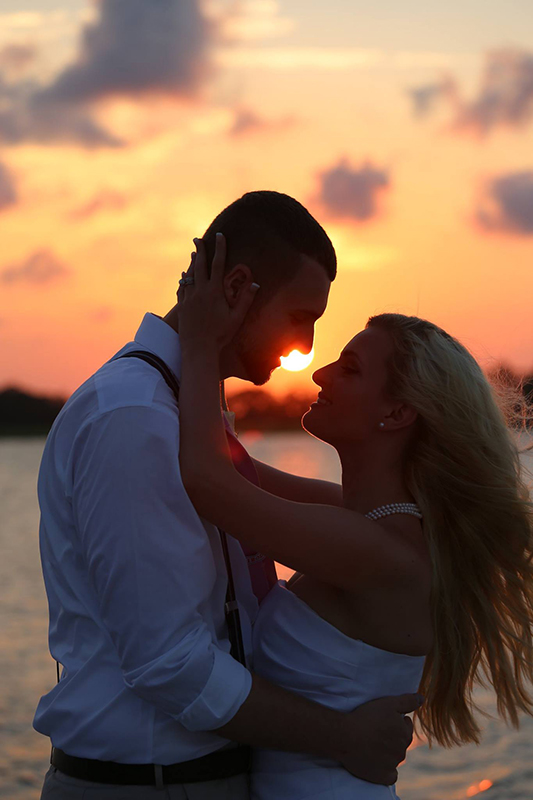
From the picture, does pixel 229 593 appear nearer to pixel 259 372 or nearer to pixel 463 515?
pixel 259 372

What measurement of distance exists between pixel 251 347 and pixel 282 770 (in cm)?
149

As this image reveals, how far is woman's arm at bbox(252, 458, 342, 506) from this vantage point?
402 cm

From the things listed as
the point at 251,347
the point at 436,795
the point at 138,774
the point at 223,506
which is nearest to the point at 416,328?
the point at 251,347

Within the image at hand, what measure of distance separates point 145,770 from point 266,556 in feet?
2.72

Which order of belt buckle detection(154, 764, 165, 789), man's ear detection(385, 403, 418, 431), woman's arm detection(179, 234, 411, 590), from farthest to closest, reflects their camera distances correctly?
man's ear detection(385, 403, 418, 431), woman's arm detection(179, 234, 411, 590), belt buckle detection(154, 764, 165, 789)

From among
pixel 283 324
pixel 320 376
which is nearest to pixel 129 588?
pixel 283 324

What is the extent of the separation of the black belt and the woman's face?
131 cm

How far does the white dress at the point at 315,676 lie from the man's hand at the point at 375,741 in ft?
0.15

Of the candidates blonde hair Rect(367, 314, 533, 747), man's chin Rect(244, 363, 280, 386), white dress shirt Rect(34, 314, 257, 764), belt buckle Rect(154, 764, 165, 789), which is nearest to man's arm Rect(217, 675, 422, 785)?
white dress shirt Rect(34, 314, 257, 764)

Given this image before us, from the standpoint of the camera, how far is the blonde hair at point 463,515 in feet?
10.6

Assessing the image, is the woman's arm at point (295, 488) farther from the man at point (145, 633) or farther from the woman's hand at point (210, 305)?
the woman's hand at point (210, 305)

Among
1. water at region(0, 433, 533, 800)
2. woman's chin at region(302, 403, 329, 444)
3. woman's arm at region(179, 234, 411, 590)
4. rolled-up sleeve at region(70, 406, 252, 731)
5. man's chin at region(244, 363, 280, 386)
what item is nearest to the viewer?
rolled-up sleeve at region(70, 406, 252, 731)

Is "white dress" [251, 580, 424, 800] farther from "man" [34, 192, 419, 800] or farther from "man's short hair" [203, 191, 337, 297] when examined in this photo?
"man's short hair" [203, 191, 337, 297]

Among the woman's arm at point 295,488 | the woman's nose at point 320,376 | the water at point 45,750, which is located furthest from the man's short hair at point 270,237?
the water at point 45,750
